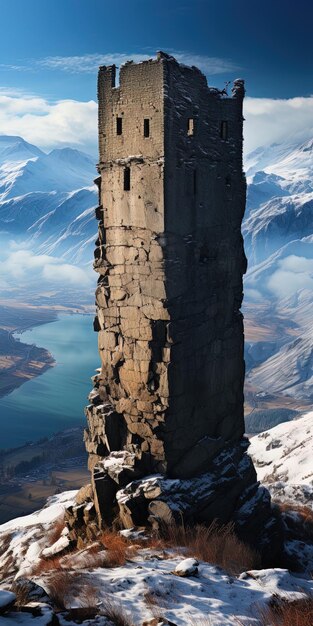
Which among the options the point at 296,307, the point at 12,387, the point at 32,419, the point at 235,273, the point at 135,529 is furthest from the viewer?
the point at 296,307

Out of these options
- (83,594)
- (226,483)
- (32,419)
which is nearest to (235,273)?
(226,483)

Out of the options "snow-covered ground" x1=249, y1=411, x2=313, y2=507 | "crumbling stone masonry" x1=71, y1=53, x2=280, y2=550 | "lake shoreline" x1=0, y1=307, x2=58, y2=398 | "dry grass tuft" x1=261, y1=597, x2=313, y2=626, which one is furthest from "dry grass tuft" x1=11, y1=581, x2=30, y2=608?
"lake shoreline" x1=0, y1=307, x2=58, y2=398

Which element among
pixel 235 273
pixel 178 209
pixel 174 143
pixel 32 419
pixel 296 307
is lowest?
pixel 32 419

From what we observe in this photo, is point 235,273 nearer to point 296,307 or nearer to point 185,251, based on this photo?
point 185,251

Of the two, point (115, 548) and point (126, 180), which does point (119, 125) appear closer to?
point (126, 180)

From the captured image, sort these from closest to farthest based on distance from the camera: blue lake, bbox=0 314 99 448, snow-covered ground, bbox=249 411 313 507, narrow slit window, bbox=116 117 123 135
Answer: narrow slit window, bbox=116 117 123 135 < snow-covered ground, bbox=249 411 313 507 < blue lake, bbox=0 314 99 448

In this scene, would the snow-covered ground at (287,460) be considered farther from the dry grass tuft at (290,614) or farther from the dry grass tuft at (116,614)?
the dry grass tuft at (116,614)

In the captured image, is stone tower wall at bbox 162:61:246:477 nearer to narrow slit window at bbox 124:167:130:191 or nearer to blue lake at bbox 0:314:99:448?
narrow slit window at bbox 124:167:130:191
